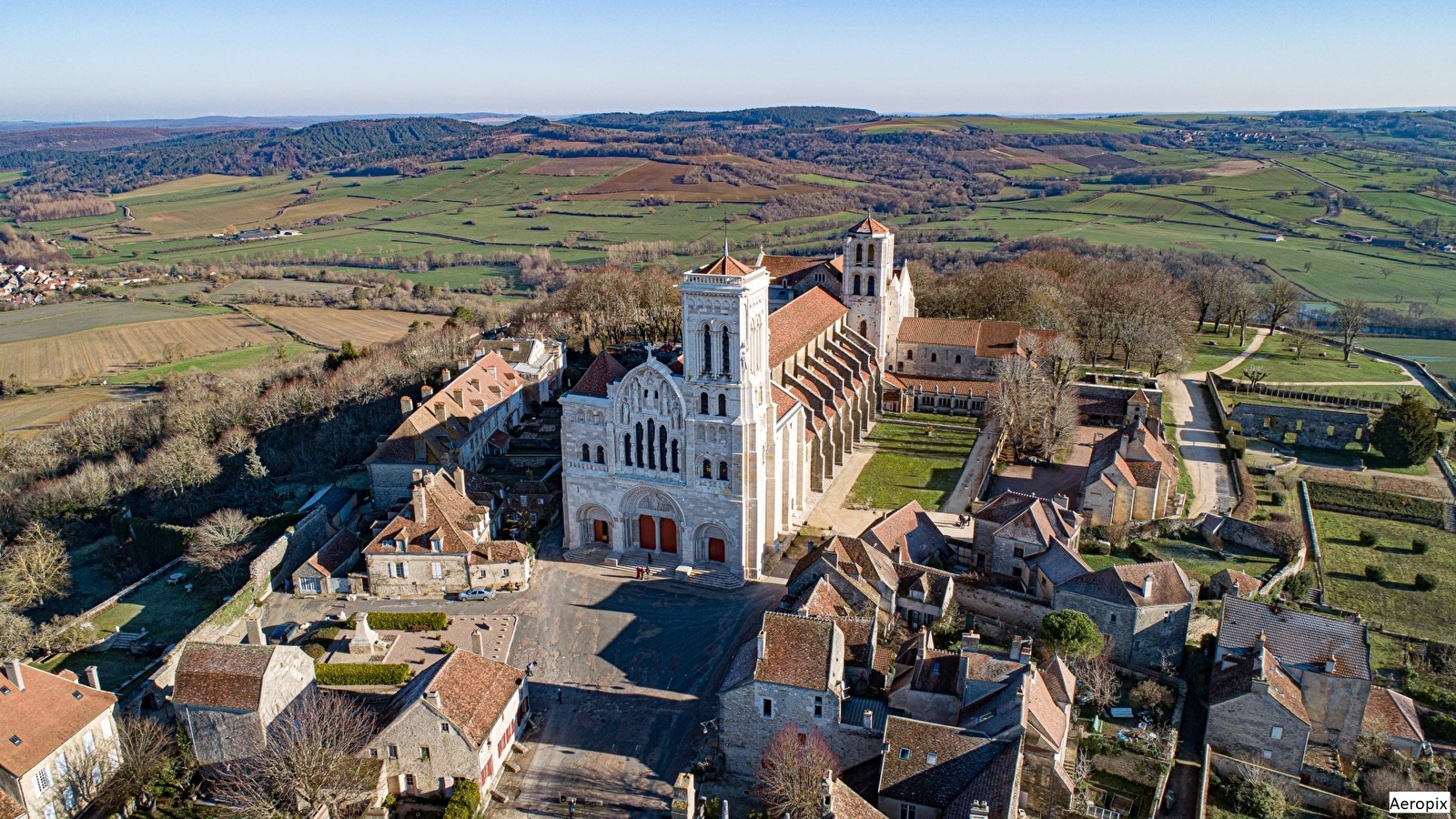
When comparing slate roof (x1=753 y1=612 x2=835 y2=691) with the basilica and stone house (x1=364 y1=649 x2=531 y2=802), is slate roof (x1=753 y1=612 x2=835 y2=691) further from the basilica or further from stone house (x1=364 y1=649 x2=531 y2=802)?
the basilica

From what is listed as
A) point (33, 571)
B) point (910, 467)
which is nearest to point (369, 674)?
point (33, 571)

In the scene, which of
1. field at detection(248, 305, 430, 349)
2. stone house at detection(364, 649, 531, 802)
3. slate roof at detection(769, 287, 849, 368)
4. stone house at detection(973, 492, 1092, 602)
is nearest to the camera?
stone house at detection(364, 649, 531, 802)

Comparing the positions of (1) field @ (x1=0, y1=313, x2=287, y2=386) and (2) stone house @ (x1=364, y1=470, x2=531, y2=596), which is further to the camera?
(1) field @ (x1=0, y1=313, x2=287, y2=386)

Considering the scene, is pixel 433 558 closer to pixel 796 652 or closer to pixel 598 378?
pixel 598 378

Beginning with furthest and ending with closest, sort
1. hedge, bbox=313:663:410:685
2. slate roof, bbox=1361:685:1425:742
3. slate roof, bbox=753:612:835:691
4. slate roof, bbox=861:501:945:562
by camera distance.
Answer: slate roof, bbox=861:501:945:562 → hedge, bbox=313:663:410:685 → slate roof, bbox=1361:685:1425:742 → slate roof, bbox=753:612:835:691

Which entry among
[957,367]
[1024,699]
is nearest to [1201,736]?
[1024,699]

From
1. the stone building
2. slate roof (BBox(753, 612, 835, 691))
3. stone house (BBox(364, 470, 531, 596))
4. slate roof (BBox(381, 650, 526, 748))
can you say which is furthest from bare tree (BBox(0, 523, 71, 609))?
the stone building

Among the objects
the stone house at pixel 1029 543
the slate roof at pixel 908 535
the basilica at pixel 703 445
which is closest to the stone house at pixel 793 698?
the slate roof at pixel 908 535
